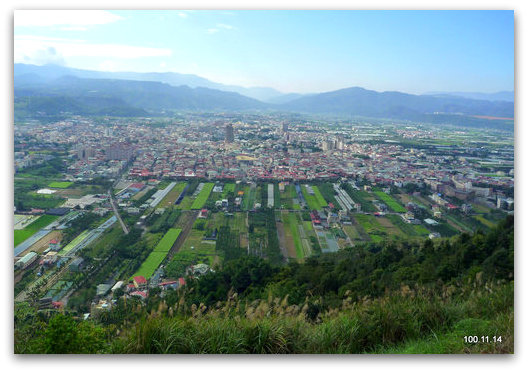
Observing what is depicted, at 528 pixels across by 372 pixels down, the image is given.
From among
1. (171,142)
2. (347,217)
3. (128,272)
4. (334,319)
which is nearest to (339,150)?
(347,217)

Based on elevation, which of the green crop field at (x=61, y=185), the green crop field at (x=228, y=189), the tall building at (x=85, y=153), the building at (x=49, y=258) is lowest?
the building at (x=49, y=258)

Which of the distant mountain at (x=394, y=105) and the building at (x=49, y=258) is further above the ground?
the distant mountain at (x=394, y=105)

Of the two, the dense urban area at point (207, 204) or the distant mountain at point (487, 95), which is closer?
the distant mountain at point (487, 95)

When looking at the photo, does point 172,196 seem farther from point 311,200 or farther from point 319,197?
point 319,197

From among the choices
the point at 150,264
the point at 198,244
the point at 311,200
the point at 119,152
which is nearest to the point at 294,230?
the point at 311,200

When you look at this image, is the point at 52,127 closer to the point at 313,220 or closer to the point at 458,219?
the point at 313,220

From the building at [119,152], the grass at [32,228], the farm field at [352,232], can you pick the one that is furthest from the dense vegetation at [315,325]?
the building at [119,152]

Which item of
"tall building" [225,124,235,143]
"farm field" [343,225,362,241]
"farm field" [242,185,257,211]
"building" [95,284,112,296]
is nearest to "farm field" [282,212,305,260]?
"farm field" [242,185,257,211]

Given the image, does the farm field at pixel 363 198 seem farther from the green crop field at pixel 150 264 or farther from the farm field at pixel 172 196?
the green crop field at pixel 150 264
